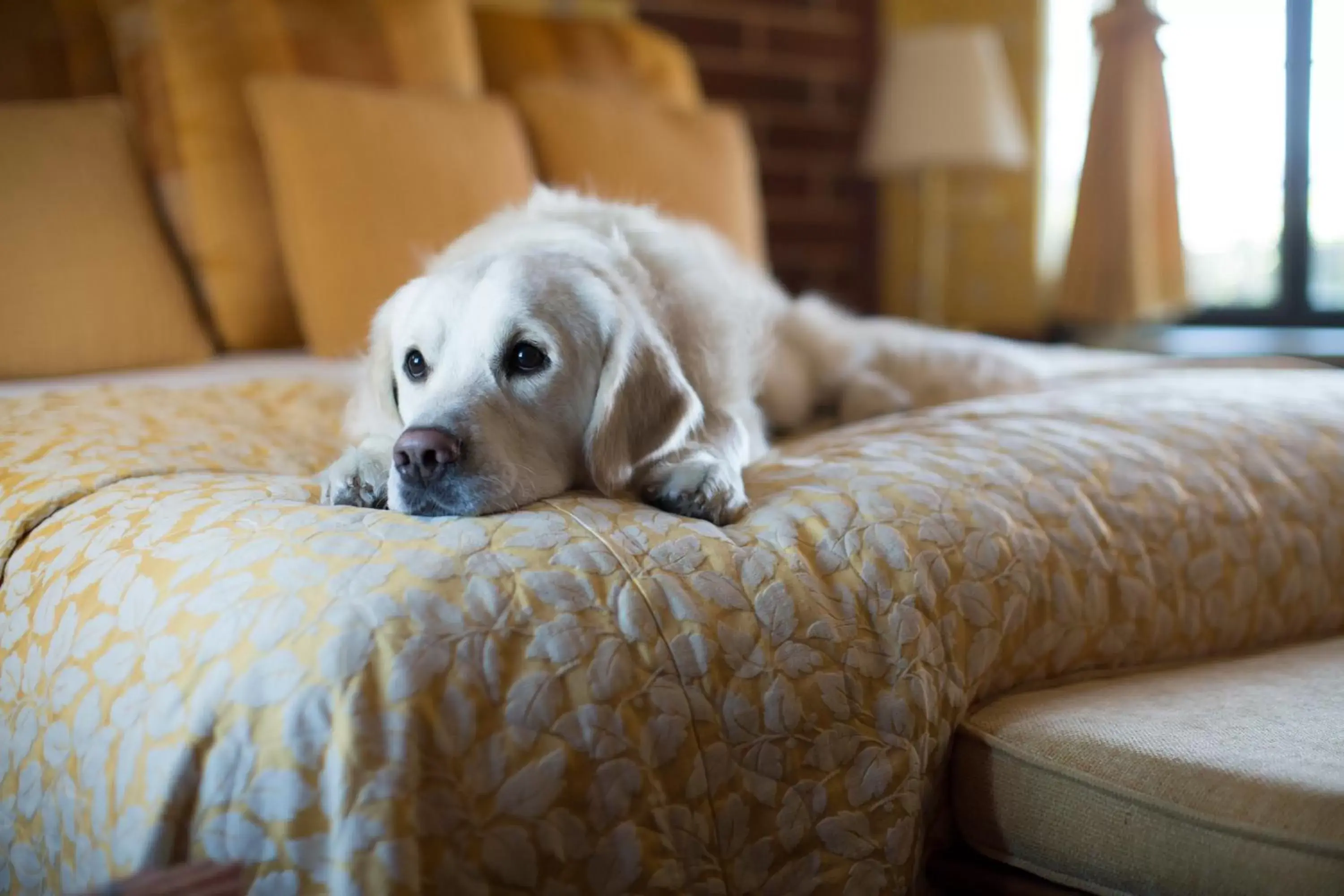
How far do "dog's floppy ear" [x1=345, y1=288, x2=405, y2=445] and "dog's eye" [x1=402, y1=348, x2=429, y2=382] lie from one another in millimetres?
57

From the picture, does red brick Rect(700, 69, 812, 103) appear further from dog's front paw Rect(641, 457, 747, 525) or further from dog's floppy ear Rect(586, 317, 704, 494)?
dog's front paw Rect(641, 457, 747, 525)

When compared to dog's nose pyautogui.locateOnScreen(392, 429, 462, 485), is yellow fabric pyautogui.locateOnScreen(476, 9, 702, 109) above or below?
above

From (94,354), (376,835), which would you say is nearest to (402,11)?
(94,354)

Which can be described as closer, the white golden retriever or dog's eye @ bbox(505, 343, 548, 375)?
the white golden retriever

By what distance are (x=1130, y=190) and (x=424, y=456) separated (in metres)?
3.32

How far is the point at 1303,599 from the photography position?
153 cm

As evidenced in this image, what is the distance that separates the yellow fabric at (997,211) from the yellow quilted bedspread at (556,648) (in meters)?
2.94

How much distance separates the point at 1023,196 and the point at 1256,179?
0.77 metres

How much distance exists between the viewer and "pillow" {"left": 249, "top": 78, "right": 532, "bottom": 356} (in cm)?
227

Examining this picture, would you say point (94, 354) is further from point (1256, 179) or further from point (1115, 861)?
point (1256, 179)

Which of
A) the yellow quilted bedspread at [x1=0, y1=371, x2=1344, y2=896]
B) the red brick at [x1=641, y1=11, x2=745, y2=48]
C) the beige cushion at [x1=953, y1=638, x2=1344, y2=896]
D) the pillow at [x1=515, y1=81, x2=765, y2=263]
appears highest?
the red brick at [x1=641, y1=11, x2=745, y2=48]

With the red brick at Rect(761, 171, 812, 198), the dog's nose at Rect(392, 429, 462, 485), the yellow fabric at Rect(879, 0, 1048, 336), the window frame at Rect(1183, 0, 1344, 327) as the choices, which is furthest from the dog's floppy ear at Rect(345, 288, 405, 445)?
the window frame at Rect(1183, 0, 1344, 327)

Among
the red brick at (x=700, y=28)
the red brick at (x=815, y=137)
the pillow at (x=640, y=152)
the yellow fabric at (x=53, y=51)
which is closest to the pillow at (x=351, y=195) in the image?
the pillow at (x=640, y=152)

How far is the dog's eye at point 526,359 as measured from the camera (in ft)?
4.58
